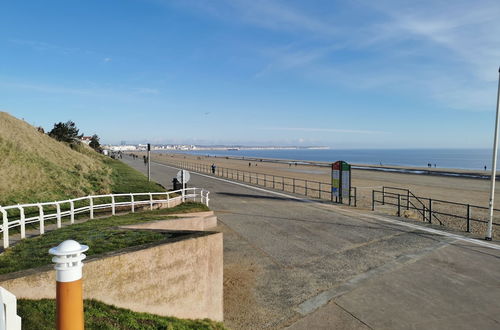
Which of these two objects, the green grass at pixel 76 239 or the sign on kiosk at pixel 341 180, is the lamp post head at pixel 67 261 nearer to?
the green grass at pixel 76 239

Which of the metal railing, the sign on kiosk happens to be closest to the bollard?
the metal railing

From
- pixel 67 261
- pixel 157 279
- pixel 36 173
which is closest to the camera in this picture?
pixel 67 261

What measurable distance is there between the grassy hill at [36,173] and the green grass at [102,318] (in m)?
10.9

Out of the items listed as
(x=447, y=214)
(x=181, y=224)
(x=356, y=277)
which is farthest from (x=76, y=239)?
(x=447, y=214)

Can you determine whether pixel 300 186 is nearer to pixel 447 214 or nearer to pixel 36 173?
pixel 447 214

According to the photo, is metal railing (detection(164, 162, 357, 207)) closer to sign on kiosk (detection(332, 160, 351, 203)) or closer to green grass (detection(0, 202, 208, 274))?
sign on kiosk (detection(332, 160, 351, 203))

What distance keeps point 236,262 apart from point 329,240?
385cm

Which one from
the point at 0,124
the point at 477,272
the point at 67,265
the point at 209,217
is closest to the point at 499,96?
the point at 477,272

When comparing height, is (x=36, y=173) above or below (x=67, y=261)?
below

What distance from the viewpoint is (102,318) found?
4.48m

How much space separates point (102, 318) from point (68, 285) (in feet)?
8.12

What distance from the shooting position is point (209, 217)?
13.0 metres

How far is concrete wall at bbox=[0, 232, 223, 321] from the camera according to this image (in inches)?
178

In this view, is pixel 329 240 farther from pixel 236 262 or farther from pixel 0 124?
pixel 0 124
